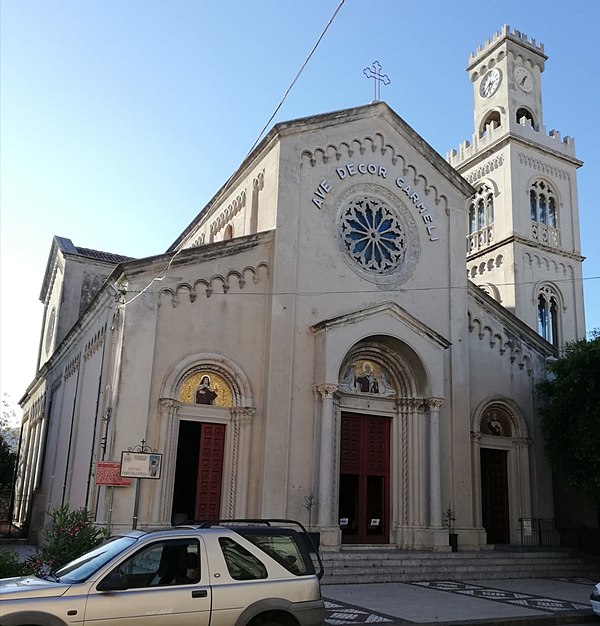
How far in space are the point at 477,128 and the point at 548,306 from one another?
10.8 meters

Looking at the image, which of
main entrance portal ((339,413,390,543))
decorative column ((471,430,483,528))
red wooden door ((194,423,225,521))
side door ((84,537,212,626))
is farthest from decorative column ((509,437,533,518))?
side door ((84,537,212,626))

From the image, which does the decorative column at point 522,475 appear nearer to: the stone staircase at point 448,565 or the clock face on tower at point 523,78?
the stone staircase at point 448,565

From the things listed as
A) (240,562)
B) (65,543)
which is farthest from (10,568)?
(240,562)

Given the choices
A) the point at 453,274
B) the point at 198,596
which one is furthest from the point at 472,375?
the point at 198,596

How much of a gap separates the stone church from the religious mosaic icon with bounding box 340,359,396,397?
0.06 meters

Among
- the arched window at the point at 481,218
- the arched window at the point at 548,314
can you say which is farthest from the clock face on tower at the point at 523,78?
the arched window at the point at 548,314

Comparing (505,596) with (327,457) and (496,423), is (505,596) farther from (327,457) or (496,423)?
(496,423)

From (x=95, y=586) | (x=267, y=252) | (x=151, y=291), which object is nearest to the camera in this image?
(x=95, y=586)

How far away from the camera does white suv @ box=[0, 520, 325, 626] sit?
23.5ft

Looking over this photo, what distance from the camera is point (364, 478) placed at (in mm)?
20266

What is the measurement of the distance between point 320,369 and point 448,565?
6.14 meters

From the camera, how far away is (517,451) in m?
22.8

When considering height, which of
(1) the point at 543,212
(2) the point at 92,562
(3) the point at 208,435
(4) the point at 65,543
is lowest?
(4) the point at 65,543

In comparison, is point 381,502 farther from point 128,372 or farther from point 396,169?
point 396,169
